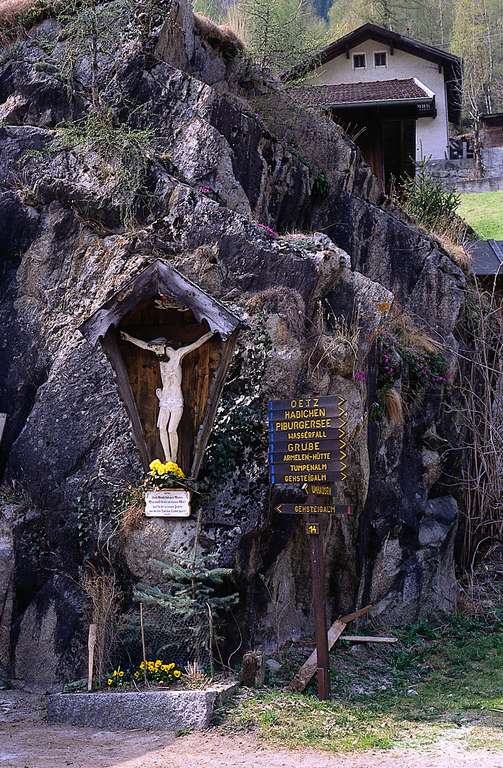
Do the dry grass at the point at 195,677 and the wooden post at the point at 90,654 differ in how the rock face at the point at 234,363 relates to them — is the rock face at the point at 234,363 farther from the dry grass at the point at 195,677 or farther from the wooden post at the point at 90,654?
the dry grass at the point at 195,677

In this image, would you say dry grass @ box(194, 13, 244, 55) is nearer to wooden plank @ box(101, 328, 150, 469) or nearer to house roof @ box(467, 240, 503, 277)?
house roof @ box(467, 240, 503, 277)

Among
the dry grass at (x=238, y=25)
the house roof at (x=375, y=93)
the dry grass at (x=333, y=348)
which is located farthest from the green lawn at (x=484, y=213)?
the dry grass at (x=333, y=348)

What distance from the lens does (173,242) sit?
12594mm

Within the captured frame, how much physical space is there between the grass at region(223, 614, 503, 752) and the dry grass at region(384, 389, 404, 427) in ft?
9.31

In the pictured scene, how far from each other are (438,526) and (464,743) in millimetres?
5566

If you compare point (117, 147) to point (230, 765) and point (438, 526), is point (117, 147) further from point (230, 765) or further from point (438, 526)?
point (230, 765)

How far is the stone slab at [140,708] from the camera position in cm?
902

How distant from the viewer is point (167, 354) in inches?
431

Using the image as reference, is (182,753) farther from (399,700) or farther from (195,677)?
(399,700)

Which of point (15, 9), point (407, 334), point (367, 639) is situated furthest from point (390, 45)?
point (367, 639)

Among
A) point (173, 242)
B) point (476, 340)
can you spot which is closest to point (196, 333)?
point (173, 242)

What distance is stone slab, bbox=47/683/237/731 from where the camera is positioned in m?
9.02

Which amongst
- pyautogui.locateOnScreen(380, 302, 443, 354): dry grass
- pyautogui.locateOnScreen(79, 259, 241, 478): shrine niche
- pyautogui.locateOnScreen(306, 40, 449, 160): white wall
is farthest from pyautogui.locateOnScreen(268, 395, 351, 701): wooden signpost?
pyautogui.locateOnScreen(306, 40, 449, 160): white wall

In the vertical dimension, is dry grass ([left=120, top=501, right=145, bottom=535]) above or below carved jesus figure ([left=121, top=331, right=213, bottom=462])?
below
